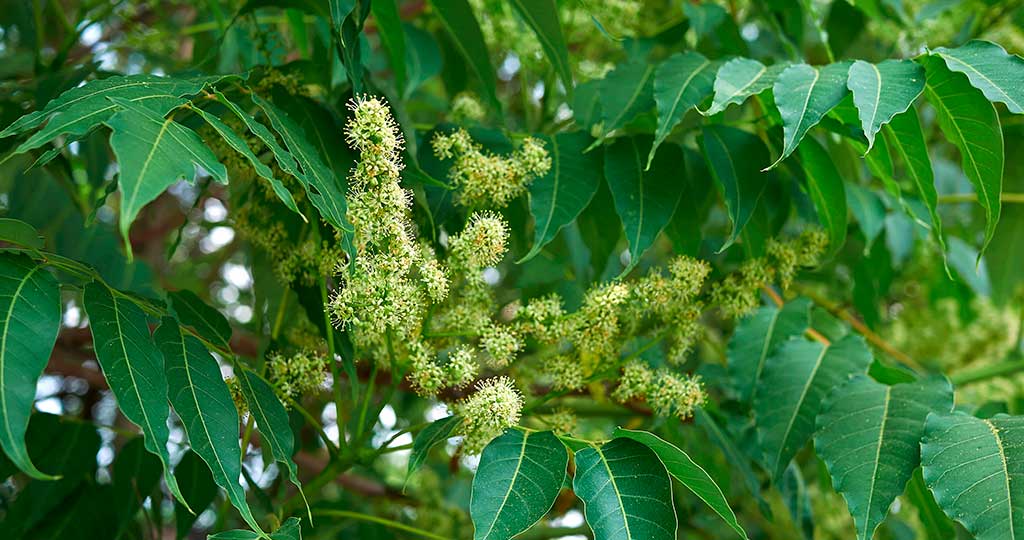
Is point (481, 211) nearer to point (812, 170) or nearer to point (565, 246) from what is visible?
point (812, 170)

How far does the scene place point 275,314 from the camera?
1.53 m

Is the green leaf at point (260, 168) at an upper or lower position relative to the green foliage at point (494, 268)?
upper

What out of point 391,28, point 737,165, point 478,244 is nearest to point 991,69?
point 737,165

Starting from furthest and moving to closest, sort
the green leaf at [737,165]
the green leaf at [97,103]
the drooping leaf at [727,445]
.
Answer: the drooping leaf at [727,445], the green leaf at [737,165], the green leaf at [97,103]

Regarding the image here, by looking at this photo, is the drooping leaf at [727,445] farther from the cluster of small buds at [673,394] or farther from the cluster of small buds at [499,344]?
the cluster of small buds at [499,344]

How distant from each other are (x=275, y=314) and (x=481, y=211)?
442 millimetres

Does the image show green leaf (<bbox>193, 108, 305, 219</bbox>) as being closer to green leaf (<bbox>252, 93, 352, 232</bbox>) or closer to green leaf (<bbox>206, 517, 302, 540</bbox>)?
green leaf (<bbox>252, 93, 352, 232</bbox>)

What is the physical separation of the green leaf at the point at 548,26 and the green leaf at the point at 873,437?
617 mm

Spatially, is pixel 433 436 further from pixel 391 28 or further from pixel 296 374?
pixel 391 28

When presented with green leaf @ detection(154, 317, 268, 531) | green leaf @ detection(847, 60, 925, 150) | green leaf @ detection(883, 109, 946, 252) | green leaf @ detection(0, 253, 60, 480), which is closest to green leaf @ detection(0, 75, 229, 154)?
green leaf @ detection(0, 253, 60, 480)

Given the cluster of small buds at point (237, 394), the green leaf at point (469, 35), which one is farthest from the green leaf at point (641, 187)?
the cluster of small buds at point (237, 394)

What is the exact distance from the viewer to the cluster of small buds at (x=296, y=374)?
1.25m

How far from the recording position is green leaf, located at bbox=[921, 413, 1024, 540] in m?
1.07

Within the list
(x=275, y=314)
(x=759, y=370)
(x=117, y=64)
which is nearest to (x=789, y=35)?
(x=759, y=370)
